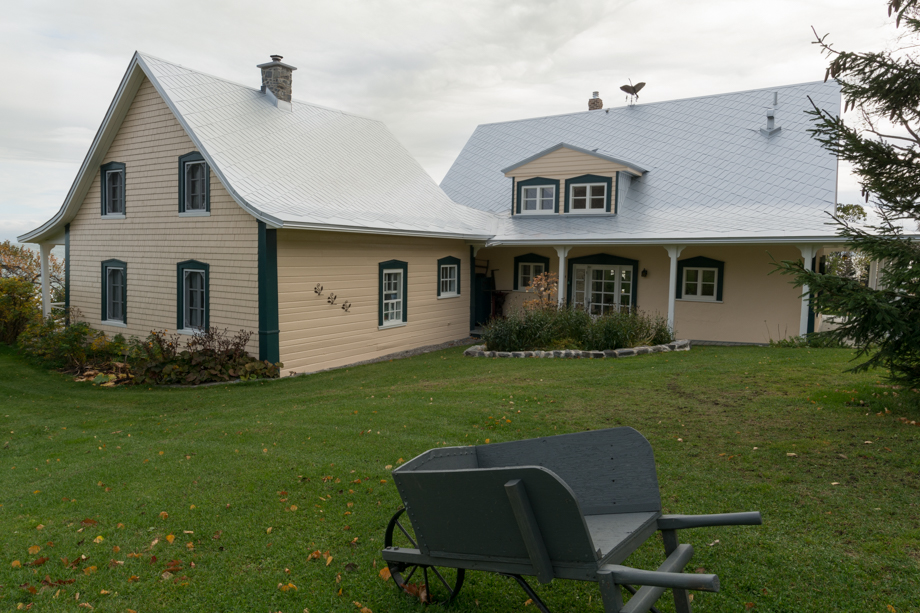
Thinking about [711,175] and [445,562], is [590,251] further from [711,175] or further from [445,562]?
[445,562]

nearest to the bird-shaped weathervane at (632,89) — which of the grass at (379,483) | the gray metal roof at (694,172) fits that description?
the gray metal roof at (694,172)

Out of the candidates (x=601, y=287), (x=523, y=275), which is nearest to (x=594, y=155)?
(x=601, y=287)

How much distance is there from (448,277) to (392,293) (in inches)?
108

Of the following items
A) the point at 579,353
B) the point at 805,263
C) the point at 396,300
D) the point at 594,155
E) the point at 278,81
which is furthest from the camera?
the point at 594,155

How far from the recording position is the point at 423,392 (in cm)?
945

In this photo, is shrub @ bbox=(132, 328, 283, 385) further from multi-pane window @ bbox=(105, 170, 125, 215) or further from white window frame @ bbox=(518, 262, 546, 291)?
white window frame @ bbox=(518, 262, 546, 291)

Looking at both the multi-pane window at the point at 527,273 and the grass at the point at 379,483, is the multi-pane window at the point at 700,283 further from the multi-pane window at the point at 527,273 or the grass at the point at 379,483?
the grass at the point at 379,483

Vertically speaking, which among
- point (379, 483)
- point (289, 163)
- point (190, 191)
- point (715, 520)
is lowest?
point (379, 483)

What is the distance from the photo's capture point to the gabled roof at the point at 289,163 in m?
12.8

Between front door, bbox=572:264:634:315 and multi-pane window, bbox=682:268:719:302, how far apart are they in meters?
1.48

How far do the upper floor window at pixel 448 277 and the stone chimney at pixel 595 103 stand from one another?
29.7ft

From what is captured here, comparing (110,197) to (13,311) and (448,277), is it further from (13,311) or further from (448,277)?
(448,277)

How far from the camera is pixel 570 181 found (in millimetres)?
18234

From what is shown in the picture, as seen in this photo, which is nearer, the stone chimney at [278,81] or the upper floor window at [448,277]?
the stone chimney at [278,81]
